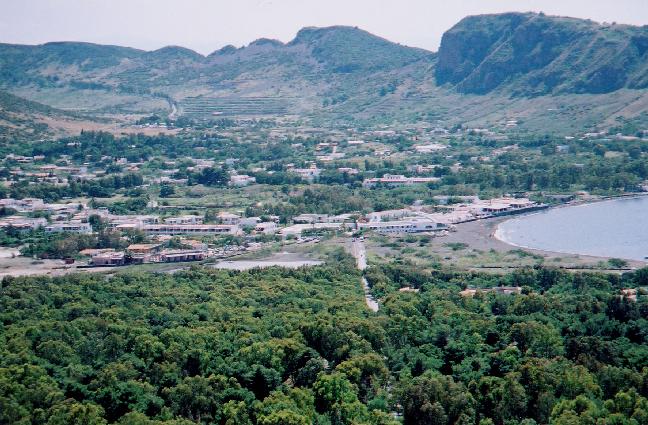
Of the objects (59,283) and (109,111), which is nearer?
(59,283)

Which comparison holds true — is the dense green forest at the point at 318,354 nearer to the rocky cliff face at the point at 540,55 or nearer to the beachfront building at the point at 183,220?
the beachfront building at the point at 183,220

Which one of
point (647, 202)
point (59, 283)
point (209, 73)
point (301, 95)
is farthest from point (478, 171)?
point (209, 73)

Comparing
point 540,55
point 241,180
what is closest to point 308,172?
point 241,180

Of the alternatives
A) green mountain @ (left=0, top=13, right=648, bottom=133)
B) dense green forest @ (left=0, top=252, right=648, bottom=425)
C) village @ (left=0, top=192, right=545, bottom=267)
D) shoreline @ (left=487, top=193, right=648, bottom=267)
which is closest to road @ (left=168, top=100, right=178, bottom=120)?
green mountain @ (left=0, top=13, right=648, bottom=133)

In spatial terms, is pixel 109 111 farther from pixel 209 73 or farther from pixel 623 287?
pixel 623 287

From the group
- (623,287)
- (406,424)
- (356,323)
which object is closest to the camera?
(406,424)

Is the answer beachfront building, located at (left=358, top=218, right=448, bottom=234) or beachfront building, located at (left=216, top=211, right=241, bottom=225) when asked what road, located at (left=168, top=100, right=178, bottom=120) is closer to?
beachfront building, located at (left=216, top=211, right=241, bottom=225)
